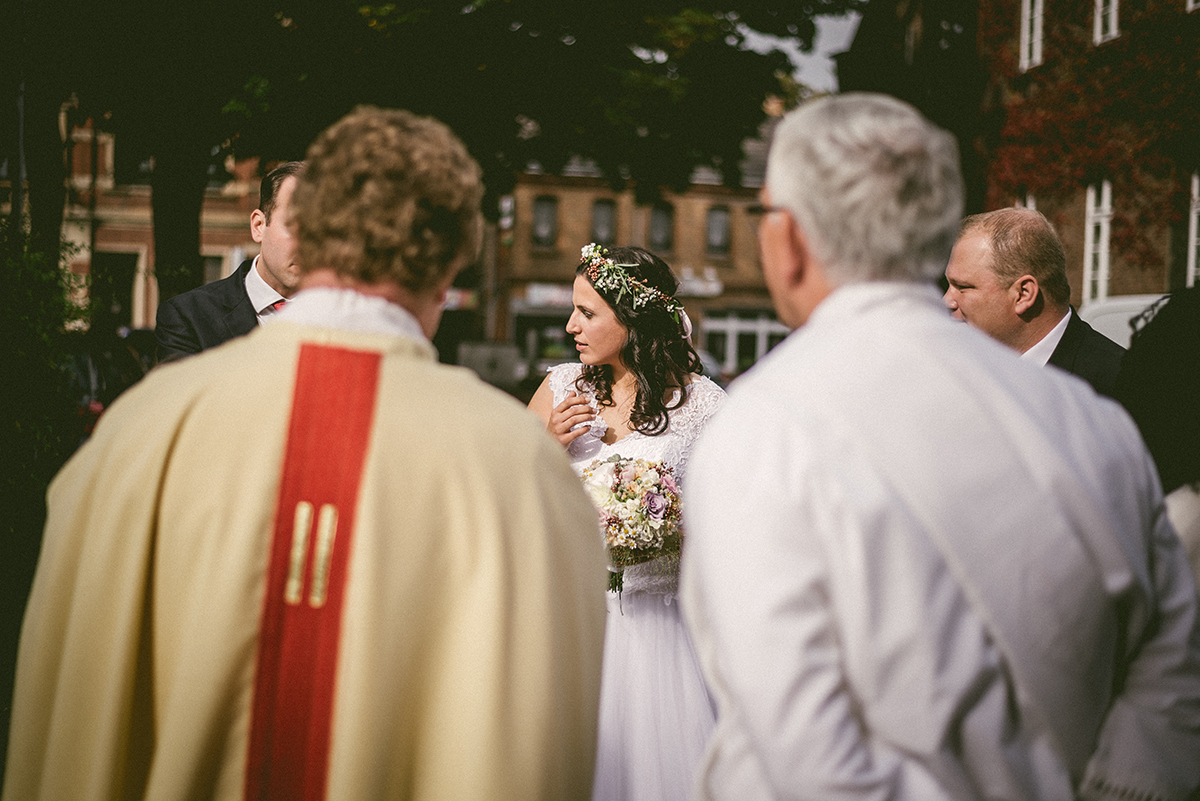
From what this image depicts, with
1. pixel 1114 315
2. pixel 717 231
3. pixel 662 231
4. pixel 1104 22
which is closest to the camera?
pixel 1114 315

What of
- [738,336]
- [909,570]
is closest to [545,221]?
[738,336]

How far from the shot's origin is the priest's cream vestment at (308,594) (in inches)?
66.1

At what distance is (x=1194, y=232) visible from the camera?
13.0 metres

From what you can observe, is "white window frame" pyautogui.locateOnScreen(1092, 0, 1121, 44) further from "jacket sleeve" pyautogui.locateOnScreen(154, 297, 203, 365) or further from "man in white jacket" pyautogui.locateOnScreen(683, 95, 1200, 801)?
"man in white jacket" pyautogui.locateOnScreen(683, 95, 1200, 801)

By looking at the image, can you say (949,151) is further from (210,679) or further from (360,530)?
(210,679)

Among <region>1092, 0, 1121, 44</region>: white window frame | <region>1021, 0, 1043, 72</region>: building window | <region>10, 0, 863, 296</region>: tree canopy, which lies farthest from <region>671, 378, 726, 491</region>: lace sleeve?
<region>1021, 0, 1043, 72</region>: building window

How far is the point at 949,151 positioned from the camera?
171cm

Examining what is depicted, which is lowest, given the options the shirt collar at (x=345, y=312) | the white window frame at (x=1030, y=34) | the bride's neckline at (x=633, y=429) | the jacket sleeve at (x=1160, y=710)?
the jacket sleeve at (x=1160, y=710)

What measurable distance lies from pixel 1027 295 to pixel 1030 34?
14800 millimetres

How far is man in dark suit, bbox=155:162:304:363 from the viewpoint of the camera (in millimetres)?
3439

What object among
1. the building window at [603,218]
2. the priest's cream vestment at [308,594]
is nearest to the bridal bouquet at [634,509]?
the priest's cream vestment at [308,594]

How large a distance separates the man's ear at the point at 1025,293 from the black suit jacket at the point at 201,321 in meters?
2.89

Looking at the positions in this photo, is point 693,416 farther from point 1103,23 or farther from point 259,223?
point 1103,23

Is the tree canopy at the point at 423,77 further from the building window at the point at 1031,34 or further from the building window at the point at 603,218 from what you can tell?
the building window at the point at 603,218
